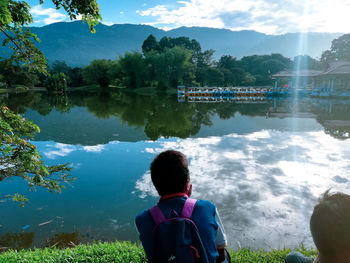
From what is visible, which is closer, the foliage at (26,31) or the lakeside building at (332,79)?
the foliage at (26,31)

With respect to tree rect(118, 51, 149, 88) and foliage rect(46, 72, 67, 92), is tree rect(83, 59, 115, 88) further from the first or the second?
foliage rect(46, 72, 67, 92)

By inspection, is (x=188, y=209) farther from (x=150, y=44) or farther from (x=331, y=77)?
(x=150, y=44)

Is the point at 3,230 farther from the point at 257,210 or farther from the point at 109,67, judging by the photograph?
the point at 109,67

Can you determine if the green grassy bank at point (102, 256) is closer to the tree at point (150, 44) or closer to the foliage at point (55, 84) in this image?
the foliage at point (55, 84)

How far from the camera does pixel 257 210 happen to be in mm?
3814

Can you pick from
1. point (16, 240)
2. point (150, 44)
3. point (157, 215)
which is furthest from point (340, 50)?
point (157, 215)

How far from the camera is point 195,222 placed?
1280 millimetres

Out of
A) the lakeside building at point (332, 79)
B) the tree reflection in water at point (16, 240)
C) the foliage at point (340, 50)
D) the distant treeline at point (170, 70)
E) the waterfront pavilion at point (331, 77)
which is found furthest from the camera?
the foliage at point (340, 50)

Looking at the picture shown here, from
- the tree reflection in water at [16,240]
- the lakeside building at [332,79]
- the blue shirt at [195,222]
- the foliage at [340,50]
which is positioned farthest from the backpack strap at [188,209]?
the foliage at [340,50]

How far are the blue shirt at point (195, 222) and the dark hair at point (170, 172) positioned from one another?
7 centimetres

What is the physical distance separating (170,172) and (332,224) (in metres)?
0.77

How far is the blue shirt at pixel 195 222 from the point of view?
1.29 meters

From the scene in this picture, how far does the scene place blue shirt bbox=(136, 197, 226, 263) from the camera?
50.7 inches

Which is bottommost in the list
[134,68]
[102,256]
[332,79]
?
[102,256]
